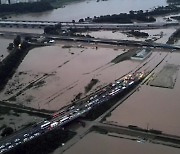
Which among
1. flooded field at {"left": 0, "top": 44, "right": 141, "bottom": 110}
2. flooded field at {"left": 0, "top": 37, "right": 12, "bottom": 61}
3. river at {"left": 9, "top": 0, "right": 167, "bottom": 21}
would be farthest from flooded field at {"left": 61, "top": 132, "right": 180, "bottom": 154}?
river at {"left": 9, "top": 0, "right": 167, "bottom": 21}

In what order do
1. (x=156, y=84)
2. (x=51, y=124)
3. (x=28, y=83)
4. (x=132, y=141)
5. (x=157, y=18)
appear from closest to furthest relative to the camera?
(x=132, y=141) → (x=51, y=124) → (x=156, y=84) → (x=28, y=83) → (x=157, y=18)

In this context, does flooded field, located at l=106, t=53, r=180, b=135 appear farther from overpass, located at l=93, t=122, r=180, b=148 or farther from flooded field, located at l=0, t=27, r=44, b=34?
flooded field, located at l=0, t=27, r=44, b=34

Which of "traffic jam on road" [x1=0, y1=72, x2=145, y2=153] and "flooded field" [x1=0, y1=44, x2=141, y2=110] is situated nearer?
"traffic jam on road" [x1=0, y1=72, x2=145, y2=153]

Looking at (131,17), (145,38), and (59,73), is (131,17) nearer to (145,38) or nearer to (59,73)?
(145,38)

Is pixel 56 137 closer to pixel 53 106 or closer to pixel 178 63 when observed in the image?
pixel 53 106

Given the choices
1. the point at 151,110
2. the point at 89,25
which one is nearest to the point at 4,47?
the point at 89,25

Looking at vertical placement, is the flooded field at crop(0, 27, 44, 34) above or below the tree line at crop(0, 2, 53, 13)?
below

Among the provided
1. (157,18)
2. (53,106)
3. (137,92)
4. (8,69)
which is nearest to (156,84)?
(137,92)
